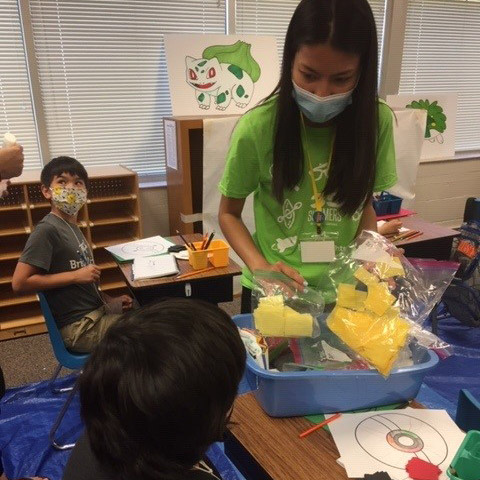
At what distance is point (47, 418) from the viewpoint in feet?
6.41

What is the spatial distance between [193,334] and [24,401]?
1834 millimetres

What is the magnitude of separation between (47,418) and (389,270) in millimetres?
1745

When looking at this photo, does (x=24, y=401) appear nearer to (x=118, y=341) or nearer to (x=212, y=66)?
(x=118, y=341)

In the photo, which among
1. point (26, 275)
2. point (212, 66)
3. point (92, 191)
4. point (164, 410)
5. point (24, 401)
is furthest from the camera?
point (212, 66)

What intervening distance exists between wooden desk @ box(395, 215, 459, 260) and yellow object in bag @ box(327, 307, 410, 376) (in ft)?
5.36

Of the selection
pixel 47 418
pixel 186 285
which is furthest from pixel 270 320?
pixel 47 418

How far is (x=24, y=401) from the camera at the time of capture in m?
2.06

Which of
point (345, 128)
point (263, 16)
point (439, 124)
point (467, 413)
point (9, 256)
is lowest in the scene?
point (9, 256)

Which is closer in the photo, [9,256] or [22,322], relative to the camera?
[9,256]

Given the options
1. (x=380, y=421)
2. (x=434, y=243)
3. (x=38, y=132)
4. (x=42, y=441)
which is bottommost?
(x=42, y=441)

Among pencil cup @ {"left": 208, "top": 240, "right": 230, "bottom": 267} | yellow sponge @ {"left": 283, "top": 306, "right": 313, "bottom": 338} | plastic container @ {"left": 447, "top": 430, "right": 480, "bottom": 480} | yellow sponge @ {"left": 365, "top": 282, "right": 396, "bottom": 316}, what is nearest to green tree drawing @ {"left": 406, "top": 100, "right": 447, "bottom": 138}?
pencil cup @ {"left": 208, "top": 240, "right": 230, "bottom": 267}

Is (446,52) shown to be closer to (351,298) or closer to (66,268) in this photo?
(66,268)

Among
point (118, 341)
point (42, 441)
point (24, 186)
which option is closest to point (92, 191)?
point (24, 186)

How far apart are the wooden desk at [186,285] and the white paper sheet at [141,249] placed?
95 millimetres
